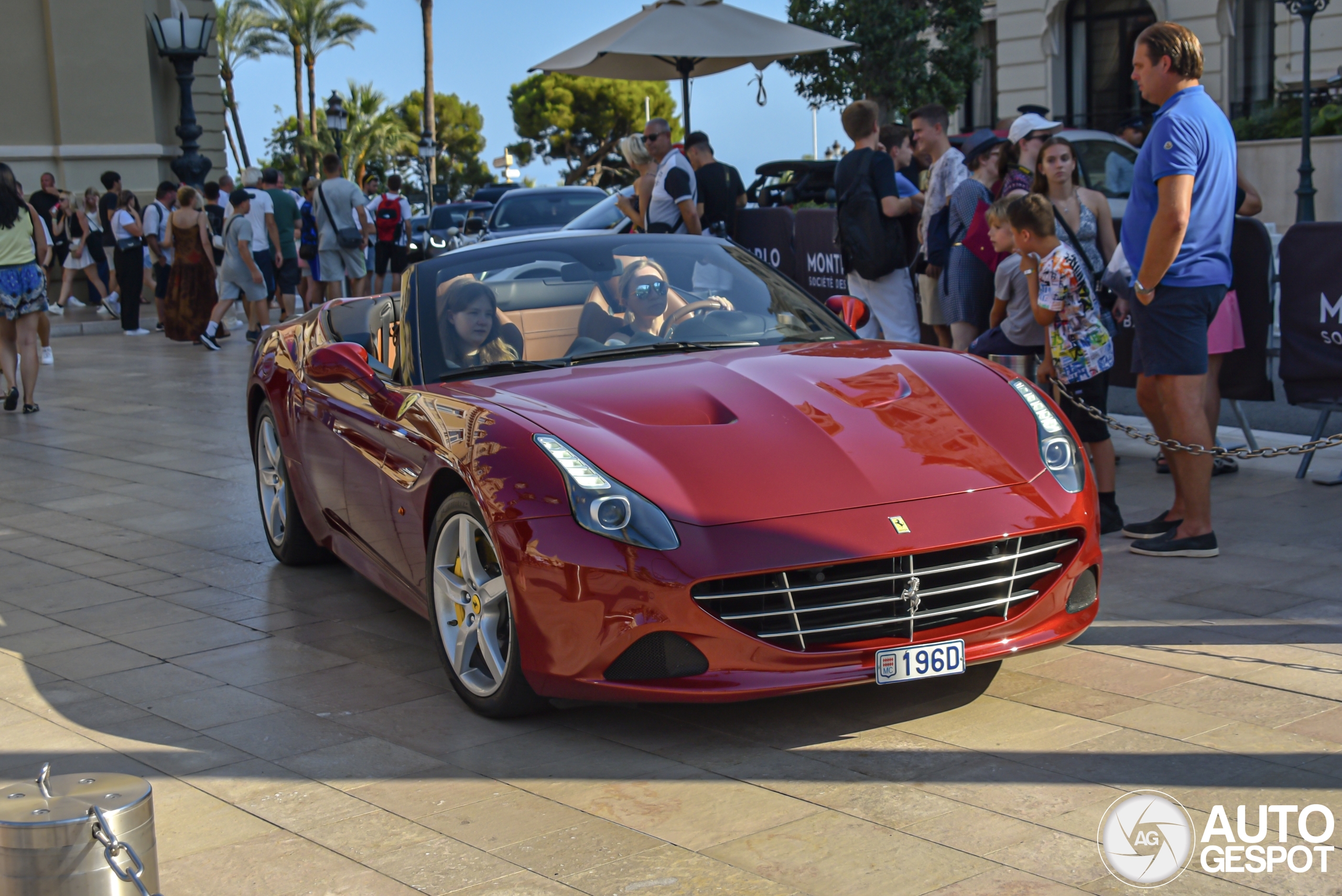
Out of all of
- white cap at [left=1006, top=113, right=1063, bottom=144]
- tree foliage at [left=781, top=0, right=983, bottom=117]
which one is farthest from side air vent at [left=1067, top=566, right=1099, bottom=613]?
tree foliage at [left=781, top=0, right=983, bottom=117]

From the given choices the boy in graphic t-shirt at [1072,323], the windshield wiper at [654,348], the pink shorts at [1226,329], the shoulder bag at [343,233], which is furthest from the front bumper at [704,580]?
the shoulder bag at [343,233]

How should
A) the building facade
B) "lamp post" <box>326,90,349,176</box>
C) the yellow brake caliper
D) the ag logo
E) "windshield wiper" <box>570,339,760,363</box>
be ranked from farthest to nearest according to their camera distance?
"lamp post" <box>326,90,349,176</box>, the building facade, "windshield wiper" <box>570,339,760,363</box>, the yellow brake caliper, the ag logo

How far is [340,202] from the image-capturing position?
687 inches

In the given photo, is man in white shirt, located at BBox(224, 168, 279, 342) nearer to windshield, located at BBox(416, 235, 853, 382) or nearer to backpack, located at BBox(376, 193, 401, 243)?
Answer: backpack, located at BBox(376, 193, 401, 243)

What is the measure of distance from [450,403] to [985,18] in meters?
33.0

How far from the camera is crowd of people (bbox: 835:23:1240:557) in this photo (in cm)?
589

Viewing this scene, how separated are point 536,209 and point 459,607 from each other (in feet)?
51.7

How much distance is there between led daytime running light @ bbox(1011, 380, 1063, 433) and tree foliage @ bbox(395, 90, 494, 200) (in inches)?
3247

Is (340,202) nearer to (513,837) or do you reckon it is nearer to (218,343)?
(218,343)

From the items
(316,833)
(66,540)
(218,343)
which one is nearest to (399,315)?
(316,833)

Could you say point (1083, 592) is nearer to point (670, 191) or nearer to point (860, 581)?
point (860, 581)

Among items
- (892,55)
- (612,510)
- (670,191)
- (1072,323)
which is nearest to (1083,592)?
(612,510)

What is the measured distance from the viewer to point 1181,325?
19.7 feet

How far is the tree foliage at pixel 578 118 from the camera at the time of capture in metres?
81.2
